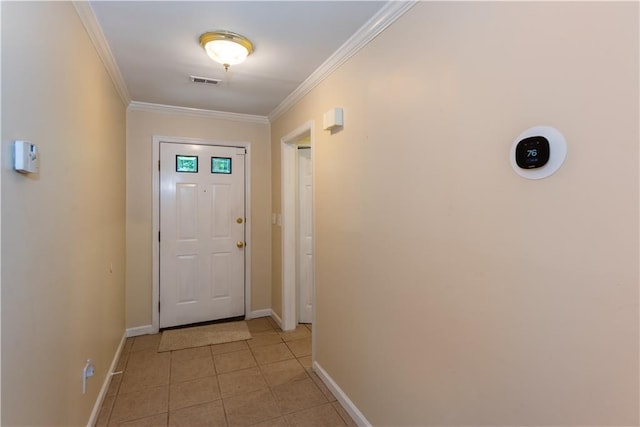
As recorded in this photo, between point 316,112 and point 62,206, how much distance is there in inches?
70.1

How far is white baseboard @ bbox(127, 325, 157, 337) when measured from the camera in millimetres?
3254

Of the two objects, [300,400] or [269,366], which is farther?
[269,366]

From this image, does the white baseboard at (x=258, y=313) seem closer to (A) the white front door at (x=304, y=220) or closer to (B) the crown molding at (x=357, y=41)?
(A) the white front door at (x=304, y=220)

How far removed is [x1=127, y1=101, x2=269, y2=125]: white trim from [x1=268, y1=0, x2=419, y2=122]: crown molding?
35.7 inches

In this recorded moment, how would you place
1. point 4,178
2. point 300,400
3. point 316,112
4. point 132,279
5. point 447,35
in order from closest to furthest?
point 4,178 → point 447,35 → point 300,400 → point 316,112 → point 132,279

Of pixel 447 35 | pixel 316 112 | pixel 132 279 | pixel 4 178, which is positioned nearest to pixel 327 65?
pixel 316 112

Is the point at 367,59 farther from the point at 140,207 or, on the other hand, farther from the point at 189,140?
the point at 140,207

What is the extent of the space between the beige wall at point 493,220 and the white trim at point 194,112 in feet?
6.30

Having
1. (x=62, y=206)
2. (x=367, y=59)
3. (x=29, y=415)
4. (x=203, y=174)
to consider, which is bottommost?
(x=29, y=415)

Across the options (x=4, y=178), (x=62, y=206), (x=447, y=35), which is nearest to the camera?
(x=4, y=178)

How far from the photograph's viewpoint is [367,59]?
1.86 m

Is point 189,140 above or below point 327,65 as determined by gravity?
below

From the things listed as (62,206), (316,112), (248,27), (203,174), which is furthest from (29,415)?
(203,174)

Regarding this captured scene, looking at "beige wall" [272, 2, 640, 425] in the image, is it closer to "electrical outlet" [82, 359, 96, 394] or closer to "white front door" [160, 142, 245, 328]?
"electrical outlet" [82, 359, 96, 394]
